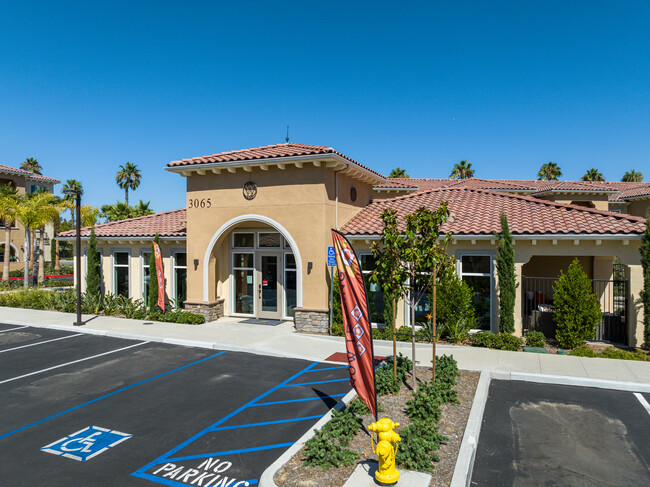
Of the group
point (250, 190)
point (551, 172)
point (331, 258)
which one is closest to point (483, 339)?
point (331, 258)

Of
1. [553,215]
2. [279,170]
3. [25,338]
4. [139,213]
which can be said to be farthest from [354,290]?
[139,213]

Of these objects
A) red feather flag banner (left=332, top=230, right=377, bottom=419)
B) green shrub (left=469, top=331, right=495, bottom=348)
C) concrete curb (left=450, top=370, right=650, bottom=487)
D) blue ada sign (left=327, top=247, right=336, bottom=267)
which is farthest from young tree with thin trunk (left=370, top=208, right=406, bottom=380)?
blue ada sign (left=327, top=247, right=336, bottom=267)

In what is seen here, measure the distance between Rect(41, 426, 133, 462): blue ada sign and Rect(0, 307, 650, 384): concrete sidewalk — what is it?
5.27 metres

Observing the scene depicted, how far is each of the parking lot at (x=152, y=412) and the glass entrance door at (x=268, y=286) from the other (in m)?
4.36

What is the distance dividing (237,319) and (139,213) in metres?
22.8

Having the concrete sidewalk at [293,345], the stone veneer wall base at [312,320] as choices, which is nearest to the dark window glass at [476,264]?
the concrete sidewalk at [293,345]

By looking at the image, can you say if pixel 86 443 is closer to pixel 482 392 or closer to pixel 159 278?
pixel 482 392

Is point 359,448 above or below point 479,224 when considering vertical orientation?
below

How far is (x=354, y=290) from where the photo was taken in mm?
6527

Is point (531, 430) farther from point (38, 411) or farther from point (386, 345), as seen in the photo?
point (38, 411)

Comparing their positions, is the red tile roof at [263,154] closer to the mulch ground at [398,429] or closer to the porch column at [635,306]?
the mulch ground at [398,429]

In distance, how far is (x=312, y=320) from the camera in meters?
14.5

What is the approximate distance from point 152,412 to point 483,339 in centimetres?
884

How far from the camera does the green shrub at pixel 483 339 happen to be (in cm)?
1204
